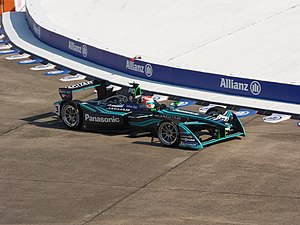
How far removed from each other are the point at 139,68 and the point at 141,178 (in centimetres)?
979

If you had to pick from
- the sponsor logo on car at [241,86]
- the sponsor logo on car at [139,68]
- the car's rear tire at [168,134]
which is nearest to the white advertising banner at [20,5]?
the sponsor logo on car at [139,68]

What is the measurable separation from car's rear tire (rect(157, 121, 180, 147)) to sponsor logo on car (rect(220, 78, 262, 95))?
507cm

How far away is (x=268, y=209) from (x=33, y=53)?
58.3ft

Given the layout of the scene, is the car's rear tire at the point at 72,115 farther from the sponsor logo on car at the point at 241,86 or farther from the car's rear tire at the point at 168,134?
the sponsor logo on car at the point at 241,86

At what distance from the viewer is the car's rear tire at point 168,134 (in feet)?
58.1

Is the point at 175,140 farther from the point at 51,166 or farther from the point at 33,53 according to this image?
the point at 33,53

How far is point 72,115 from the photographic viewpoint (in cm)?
1977

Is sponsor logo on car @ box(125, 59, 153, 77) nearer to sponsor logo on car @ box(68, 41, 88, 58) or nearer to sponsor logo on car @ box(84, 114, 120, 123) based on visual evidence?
sponsor logo on car @ box(68, 41, 88, 58)

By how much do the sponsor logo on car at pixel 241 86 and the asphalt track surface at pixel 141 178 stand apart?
71.7 inches

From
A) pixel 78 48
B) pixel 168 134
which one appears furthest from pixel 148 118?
pixel 78 48

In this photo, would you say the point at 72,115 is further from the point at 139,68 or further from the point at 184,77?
the point at 139,68

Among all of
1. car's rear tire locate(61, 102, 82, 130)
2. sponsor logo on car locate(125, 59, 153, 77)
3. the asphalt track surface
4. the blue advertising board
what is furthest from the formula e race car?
sponsor logo on car locate(125, 59, 153, 77)

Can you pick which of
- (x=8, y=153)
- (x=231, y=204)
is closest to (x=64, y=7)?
(x=8, y=153)

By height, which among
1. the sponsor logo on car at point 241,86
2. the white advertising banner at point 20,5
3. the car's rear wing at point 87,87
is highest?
the white advertising banner at point 20,5
